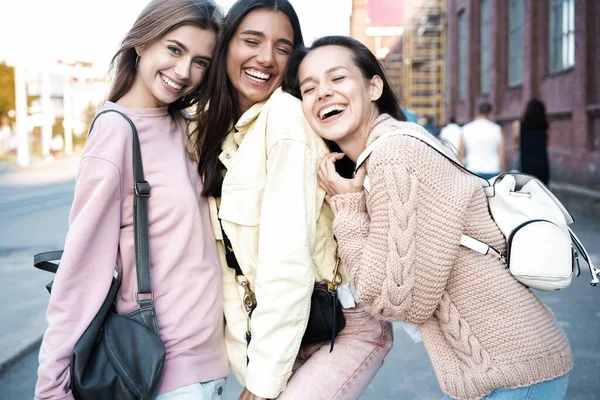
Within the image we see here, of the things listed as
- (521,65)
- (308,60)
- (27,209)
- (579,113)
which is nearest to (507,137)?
(521,65)

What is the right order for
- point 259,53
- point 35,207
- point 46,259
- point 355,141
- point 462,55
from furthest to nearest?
point 462,55 < point 35,207 < point 259,53 < point 355,141 < point 46,259

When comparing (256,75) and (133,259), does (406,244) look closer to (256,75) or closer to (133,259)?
(133,259)

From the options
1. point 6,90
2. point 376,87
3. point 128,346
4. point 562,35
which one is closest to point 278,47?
point 376,87

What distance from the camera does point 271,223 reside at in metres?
2.19

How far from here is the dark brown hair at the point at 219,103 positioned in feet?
8.08

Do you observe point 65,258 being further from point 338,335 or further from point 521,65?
point 521,65

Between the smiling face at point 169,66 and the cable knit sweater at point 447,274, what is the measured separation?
2.54ft

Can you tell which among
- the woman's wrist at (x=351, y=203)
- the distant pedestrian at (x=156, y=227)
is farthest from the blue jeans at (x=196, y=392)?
the woman's wrist at (x=351, y=203)

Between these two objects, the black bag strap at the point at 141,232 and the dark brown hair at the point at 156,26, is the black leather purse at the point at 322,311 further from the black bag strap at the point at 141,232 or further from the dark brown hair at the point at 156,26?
the dark brown hair at the point at 156,26

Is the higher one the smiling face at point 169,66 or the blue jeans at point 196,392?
the smiling face at point 169,66

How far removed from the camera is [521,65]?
18047 millimetres

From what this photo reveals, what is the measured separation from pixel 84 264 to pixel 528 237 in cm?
133

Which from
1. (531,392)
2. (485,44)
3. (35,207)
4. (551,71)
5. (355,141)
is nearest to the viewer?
(531,392)

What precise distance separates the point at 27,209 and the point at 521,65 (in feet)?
41.3
